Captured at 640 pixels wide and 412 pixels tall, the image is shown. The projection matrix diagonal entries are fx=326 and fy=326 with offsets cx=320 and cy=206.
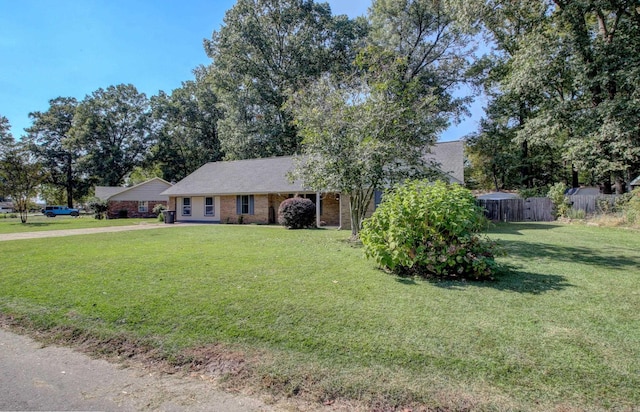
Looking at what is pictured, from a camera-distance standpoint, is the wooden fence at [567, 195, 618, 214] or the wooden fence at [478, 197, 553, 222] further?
the wooden fence at [478, 197, 553, 222]

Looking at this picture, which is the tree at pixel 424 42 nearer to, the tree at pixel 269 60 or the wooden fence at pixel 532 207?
the tree at pixel 269 60

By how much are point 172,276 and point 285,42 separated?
28229 mm

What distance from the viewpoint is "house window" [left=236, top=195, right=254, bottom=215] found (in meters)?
21.2

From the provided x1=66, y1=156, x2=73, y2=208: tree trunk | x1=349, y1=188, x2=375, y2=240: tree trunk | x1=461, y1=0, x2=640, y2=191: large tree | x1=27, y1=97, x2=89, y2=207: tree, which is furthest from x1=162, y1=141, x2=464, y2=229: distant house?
x1=66, y1=156, x2=73, y2=208: tree trunk

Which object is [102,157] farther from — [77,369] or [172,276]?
[77,369]

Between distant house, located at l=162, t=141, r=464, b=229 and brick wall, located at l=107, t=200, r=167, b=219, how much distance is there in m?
9.30

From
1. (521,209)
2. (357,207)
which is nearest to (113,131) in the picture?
(357,207)

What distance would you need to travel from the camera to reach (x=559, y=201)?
1916 centimetres

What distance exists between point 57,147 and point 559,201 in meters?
58.0

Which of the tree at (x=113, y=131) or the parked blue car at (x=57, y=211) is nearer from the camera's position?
the parked blue car at (x=57, y=211)

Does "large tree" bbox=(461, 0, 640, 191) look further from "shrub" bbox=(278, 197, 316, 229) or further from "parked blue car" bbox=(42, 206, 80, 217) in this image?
"parked blue car" bbox=(42, 206, 80, 217)

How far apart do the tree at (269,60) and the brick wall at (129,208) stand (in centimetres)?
997

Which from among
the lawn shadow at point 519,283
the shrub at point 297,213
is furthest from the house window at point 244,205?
the lawn shadow at point 519,283

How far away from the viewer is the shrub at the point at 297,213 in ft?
53.2
